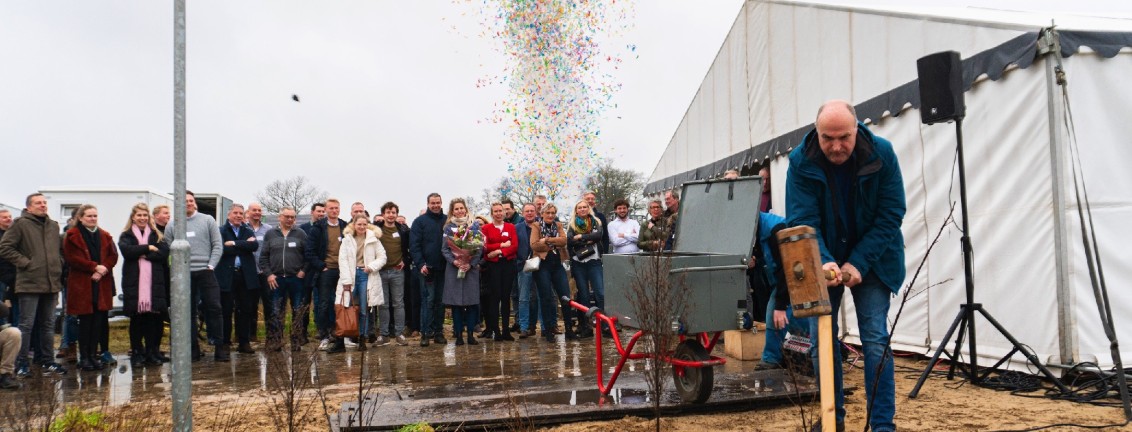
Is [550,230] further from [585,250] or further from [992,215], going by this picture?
[992,215]

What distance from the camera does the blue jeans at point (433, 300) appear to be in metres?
10.3

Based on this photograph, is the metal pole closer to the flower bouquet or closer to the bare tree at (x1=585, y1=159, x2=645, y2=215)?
the flower bouquet

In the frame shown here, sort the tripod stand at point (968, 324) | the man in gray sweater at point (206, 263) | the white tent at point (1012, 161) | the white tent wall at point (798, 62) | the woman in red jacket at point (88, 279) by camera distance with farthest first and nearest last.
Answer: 1. the man in gray sweater at point (206, 263)
2. the woman in red jacket at point (88, 279)
3. the white tent wall at point (798, 62)
4. the white tent at point (1012, 161)
5. the tripod stand at point (968, 324)

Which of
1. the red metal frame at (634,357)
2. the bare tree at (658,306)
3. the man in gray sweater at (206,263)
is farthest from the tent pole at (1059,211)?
the man in gray sweater at (206,263)

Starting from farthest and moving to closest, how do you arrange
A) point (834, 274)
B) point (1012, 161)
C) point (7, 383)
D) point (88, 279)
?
point (88, 279), point (7, 383), point (1012, 161), point (834, 274)

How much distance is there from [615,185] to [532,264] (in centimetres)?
2994

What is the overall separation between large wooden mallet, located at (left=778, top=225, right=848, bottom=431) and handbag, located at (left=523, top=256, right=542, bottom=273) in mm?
7572

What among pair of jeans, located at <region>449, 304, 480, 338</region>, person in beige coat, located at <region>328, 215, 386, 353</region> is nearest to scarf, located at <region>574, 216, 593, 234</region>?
pair of jeans, located at <region>449, 304, 480, 338</region>

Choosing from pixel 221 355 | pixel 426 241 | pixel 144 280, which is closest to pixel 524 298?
pixel 426 241

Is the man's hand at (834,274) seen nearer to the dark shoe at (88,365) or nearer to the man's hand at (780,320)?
the man's hand at (780,320)

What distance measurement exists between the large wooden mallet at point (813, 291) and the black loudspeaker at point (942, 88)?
3.79 meters

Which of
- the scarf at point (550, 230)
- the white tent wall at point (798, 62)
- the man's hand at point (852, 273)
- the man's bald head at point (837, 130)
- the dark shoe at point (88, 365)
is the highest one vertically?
the white tent wall at point (798, 62)

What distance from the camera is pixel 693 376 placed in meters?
5.30

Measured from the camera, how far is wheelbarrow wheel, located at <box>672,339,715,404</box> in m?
5.17
